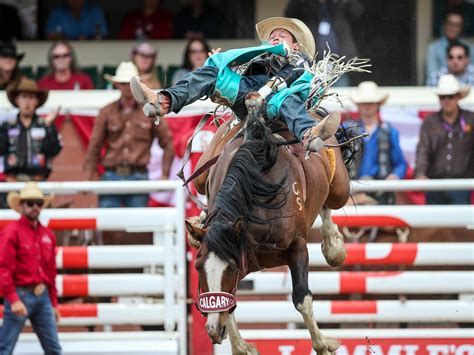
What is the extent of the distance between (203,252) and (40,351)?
319 centimetres

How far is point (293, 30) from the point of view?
813 centimetres

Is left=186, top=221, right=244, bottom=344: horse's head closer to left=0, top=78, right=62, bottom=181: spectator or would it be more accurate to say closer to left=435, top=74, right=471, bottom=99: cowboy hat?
left=0, top=78, right=62, bottom=181: spectator

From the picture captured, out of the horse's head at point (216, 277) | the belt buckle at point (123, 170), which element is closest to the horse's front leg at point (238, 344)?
the horse's head at point (216, 277)

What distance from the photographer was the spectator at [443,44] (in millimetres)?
12336

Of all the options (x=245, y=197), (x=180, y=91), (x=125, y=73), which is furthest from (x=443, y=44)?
(x=245, y=197)

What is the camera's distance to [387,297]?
33.7ft

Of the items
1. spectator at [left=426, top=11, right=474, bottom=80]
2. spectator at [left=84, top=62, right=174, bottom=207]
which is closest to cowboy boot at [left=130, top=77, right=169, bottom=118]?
spectator at [left=84, top=62, right=174, bottom=207]

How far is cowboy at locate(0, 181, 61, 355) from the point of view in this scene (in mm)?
9398

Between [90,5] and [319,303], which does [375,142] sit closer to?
[319,303]

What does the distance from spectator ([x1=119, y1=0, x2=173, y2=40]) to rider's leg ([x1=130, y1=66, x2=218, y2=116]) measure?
587 cm

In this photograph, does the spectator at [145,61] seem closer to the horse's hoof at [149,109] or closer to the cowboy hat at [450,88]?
the cowboy hat at [450,88]

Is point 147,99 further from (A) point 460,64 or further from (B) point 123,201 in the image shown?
(A) point 460,64

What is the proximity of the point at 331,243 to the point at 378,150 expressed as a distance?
2.18m

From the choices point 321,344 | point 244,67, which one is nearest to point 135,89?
point 244,67
